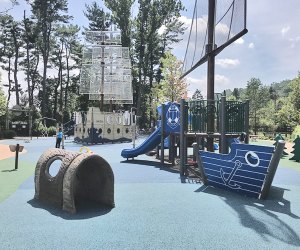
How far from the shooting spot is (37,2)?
49156 millimetres

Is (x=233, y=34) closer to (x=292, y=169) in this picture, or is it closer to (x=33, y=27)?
(x=292, y=169)

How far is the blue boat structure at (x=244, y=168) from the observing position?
284 inches

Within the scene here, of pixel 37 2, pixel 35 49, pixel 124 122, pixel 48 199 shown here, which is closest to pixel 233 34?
pixel 48 199

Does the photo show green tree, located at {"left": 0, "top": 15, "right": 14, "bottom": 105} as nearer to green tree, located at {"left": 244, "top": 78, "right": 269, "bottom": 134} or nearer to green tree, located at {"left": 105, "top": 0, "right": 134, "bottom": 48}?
green tree, located at {"left": 105, "top": 0, "right": 134, "bottom": 48}

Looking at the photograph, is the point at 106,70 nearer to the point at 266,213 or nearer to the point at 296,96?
the point at 296,96

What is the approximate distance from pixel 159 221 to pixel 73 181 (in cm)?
179

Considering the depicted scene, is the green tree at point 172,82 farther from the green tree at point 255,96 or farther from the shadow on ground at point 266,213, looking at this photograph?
the shadow on ground at point 266,213

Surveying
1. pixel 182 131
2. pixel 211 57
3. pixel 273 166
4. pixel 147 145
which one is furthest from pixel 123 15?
pixel 273 166

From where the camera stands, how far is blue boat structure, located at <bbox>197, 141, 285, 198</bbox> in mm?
7211

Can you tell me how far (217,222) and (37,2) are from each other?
5132cm

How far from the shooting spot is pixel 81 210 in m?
6.37

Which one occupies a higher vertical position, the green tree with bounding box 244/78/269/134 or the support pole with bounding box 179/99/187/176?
the green tree with bounding box 244/78/269/134

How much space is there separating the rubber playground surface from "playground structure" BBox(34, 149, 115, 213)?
231mm

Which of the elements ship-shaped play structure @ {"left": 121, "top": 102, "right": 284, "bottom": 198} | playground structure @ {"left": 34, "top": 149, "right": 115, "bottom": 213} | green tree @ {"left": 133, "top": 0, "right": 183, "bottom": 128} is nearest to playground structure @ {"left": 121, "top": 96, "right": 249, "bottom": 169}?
ship-shaped play structure @ {"left": 121, "top": 102, "right": 284, "bottom": 198}
